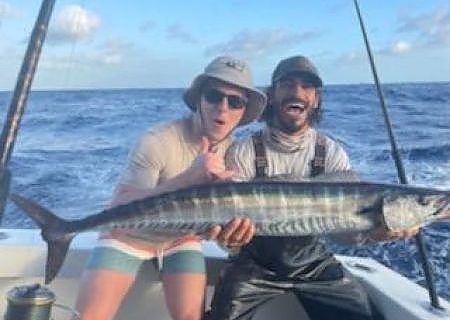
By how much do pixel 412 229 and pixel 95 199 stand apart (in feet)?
21.1

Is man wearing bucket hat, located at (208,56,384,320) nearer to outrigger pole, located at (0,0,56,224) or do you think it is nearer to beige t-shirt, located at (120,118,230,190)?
beige t-shirt, located at (120,118,230,190)

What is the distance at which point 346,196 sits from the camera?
8.86 feet

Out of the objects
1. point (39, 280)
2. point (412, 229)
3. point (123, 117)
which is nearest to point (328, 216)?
point (412, 229)

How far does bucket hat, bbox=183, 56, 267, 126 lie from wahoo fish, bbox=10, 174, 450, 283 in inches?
22.5

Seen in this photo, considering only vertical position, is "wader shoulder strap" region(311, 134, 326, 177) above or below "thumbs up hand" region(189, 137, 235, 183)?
above

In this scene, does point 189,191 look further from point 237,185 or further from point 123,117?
point 123,117

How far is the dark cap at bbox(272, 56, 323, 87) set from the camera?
3188 mm

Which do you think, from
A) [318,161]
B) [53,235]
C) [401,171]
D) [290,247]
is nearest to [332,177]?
[318,161]

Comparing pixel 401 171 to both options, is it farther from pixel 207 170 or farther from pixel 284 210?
pixel 207 170

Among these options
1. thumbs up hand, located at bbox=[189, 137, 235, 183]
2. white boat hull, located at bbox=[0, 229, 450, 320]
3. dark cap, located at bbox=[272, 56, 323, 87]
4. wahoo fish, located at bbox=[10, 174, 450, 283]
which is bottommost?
white boat hull, located at bbox=[0, 229, 450, 320]

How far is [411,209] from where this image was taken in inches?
106

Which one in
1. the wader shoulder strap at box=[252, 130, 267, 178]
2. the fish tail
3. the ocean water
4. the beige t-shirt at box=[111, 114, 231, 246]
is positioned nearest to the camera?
the fish tail

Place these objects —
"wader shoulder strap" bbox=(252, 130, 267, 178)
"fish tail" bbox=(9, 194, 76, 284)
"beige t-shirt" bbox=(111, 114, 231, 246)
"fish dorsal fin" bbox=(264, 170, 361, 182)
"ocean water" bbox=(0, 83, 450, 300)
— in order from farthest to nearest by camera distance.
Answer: "ocean water" bbox=(0, 83, 450, 300)
"wader shoulder strap" bbox=(252, 130, 267, 178)
"beige t-shirt" bbox=(111, 114, 231, 246)
"fish dorsal fin" bbox=(264, 170, 361, 182)
"fish tail" bbox=(9, 194, 76, 284)

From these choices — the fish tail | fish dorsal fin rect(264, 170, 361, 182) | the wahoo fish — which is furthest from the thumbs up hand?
the fish tail
